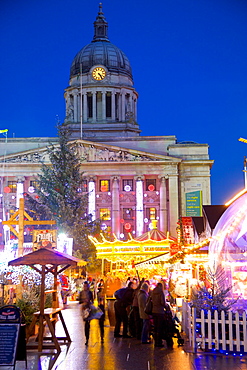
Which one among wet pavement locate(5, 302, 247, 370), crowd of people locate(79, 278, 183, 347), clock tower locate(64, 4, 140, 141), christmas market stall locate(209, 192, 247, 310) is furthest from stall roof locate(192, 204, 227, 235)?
clock tower locate(64, 4, 140, 141)

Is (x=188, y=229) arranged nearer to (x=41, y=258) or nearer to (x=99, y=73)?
(x=41, y=258)

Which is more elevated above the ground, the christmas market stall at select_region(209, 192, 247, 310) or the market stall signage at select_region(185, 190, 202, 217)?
the market stall signage at select_region(185, 190, 202, 217)

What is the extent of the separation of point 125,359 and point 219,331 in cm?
249

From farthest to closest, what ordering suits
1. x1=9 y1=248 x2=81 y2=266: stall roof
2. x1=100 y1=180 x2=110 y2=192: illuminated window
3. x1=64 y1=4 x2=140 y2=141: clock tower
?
1. x1=64 y1=4 x2=140 y2=141: clock tower
2. x1=100 y1=180 x2=110 y2=192: illuminated window
3. x1=9 y1=248 x2=81 y2=266: stall roof

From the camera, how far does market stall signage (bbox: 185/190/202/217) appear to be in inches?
2512

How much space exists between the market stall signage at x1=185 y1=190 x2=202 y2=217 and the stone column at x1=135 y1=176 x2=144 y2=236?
21.2ft

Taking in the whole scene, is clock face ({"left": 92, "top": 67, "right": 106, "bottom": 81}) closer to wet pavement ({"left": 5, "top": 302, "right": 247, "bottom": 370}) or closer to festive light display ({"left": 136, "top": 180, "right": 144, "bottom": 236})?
festive light display ({"left": 136, "top": 180, "right": 144, "bottom": 236})

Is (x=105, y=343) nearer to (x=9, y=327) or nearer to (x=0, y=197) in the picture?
(x=9, y=327)

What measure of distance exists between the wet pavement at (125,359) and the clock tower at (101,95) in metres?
69.9

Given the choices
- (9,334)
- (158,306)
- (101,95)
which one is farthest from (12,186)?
(9,334)

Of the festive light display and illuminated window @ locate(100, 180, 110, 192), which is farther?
illuminated window @ locate(100, 180, 110, 192)

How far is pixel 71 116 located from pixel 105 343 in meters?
74.0

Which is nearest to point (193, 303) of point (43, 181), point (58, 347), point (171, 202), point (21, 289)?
point (58, 347)

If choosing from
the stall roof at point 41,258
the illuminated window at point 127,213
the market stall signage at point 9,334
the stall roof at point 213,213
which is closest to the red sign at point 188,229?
the stall roof at point 213,213
